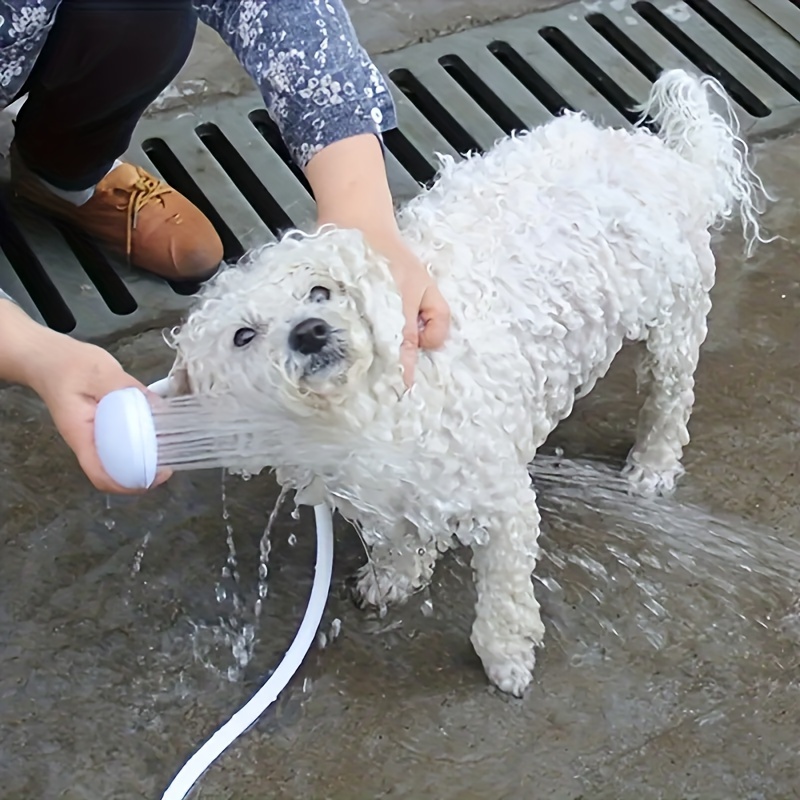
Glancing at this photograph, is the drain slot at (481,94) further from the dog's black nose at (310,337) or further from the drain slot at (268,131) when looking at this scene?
the dog's black nose at (310,337)

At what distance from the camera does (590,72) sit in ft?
6.72

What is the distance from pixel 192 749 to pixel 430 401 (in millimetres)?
560

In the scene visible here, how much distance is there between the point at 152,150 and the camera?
1.92 metres

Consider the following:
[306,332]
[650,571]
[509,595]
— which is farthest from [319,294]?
[650,571]

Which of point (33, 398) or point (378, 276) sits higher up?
point (378, 276)

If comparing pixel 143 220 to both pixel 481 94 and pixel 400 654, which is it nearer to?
pixel 481 94

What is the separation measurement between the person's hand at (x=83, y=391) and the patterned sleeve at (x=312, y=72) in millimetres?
377

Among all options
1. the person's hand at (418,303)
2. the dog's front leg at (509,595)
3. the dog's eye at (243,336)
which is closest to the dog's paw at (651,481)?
the dog's front leg at (509,595)

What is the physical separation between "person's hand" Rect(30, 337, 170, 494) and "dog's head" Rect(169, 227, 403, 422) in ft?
Result: 0.21

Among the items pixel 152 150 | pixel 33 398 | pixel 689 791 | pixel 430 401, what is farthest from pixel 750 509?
pixel 152 150

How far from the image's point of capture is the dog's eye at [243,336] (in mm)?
949

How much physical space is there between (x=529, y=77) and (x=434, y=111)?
0.67ft

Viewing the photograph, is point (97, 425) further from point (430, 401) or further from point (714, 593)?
point (714, 593)

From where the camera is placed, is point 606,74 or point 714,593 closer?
point 714,593
